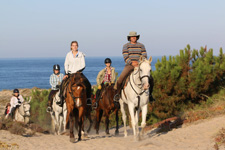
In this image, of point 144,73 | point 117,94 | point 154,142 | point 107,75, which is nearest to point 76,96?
point 117,94

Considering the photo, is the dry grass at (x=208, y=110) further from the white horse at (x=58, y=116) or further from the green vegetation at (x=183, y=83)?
the white horse at (x=58, y=116)

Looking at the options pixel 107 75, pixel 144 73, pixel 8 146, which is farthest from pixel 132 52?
pixel 8 146

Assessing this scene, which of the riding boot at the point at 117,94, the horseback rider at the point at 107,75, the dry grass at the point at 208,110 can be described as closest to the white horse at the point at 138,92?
the riding boot at the point at 117,94

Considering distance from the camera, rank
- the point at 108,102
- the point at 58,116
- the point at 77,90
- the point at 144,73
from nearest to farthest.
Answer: the point at 144,73 → the point at 77,90 → the point at 108,102 → the point at 58,116

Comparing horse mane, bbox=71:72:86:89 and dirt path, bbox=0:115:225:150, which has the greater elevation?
horse mane, bbox=71:72:86:89

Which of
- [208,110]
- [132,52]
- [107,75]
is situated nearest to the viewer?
[132,52]

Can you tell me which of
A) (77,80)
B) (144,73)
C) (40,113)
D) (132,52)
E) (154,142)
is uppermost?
(132,52)

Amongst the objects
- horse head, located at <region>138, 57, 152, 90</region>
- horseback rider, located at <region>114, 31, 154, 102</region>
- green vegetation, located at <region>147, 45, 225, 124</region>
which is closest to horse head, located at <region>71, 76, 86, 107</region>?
horseback rider, located at <region>114, 31, 154, 102</region>

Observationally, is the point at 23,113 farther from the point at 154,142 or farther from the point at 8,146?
the point at 154,142

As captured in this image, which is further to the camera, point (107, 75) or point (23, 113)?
point (23, 113)

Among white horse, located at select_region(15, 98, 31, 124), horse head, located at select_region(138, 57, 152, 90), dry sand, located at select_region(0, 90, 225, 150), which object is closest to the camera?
dry sand, located at select_region(0, 90, 225, 150)

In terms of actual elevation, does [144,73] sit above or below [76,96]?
above

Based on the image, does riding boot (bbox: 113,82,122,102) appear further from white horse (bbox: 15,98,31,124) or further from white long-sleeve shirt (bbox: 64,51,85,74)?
white horse (bbox: 15,98,31,124)

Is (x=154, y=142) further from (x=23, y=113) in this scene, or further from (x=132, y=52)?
(x=23, y=113)
